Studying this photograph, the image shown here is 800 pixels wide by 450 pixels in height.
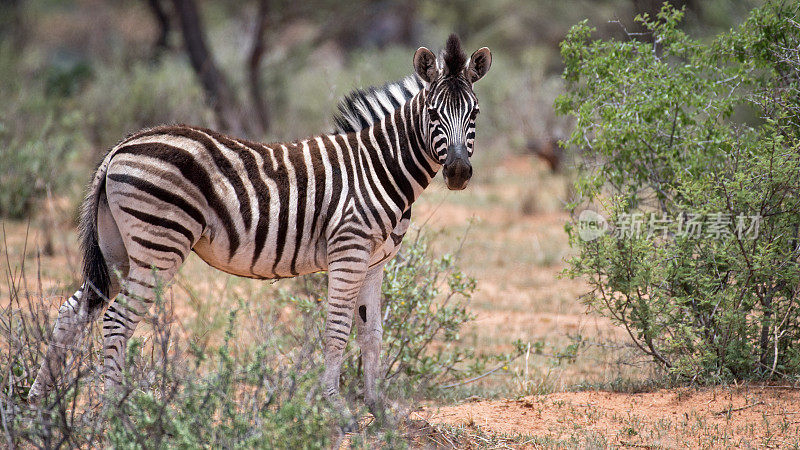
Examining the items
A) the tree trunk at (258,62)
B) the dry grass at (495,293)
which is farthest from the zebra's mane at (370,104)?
the tree trunk at (258,62)

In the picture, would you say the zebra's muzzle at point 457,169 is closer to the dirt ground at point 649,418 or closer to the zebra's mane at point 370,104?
the zebra's mane at point 370,104

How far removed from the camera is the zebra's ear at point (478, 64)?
472 centimetres

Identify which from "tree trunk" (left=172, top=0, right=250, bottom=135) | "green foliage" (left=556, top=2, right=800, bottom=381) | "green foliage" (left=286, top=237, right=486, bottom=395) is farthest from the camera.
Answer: "tree trunk" (left=172, top=0, right=250, bottom=135)

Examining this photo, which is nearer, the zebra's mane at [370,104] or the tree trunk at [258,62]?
the zebra's mane at [370,104]

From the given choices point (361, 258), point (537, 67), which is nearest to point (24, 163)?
point (361, 258)

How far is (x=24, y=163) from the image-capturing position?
10.4 m

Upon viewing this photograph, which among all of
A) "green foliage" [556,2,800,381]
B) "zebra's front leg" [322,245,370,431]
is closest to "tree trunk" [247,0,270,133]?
"green foliage" [556,2,800,381]

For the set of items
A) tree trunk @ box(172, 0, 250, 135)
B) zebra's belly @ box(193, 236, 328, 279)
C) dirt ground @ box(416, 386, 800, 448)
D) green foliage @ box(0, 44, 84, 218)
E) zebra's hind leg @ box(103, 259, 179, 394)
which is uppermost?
tree trunk @ box(172, 0, 250, 135)

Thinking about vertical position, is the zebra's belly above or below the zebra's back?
below

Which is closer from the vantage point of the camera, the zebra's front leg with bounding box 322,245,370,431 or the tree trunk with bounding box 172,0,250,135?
the zebra's front leg with bounding box 322,245,370,431

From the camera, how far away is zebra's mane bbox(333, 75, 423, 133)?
5.01 meters

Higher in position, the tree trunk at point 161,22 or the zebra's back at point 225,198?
the tree trunk at point 161,22

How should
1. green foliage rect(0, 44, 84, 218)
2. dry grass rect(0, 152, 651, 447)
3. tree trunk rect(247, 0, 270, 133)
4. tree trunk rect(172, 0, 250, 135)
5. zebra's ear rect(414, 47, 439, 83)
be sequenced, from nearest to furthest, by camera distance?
1. zebra's ear rect(414, 47, 439, 83)
2. dry grass rect(0, 152, 651, 447)
3. green foliage rect(0, 44, 84, 218)
4. tree trunk rect(172, 0, 250, 135)
5. tree trunk rect(247, 0, 270, 133)

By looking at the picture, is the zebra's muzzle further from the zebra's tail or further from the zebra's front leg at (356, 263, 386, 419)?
the zebra's tail
